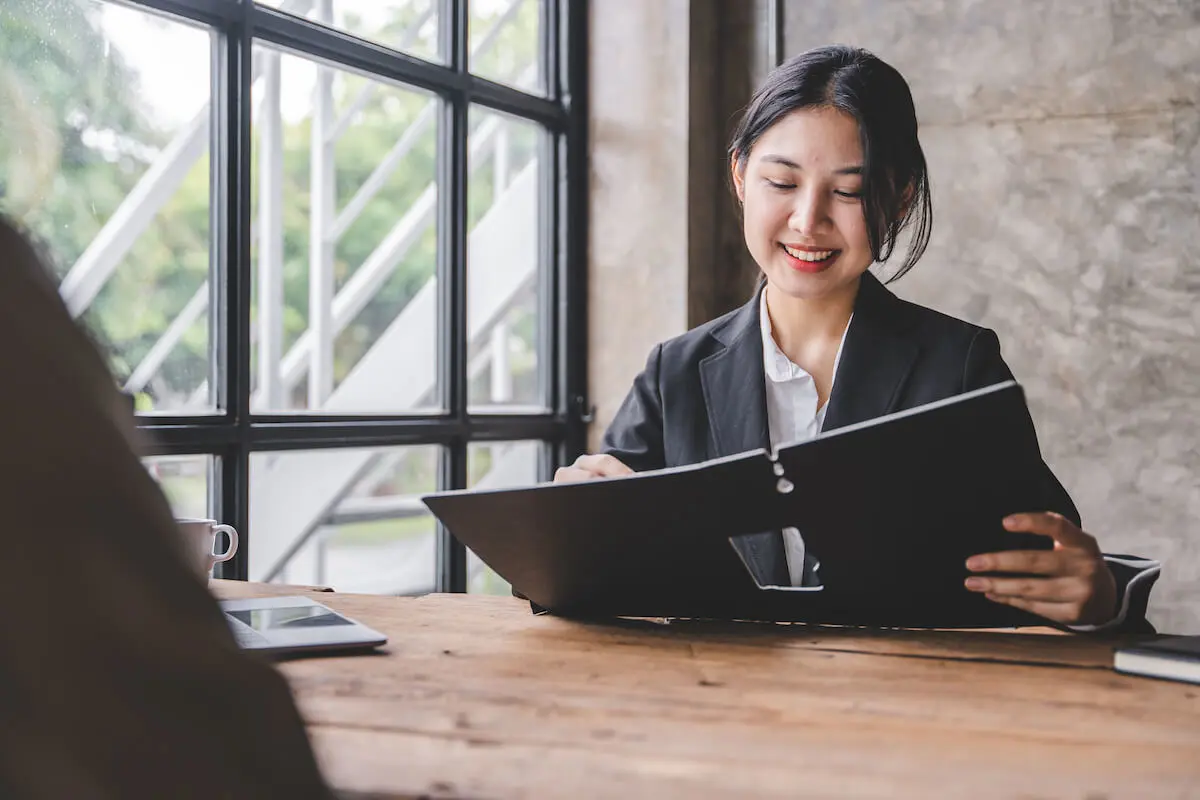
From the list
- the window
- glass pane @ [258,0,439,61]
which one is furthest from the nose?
glass pane @ [258,0,439,61]

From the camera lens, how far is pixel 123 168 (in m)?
2.23

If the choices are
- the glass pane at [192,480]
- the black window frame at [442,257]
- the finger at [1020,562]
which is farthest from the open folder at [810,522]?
the glass pane at [192,480]

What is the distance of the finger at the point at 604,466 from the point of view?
1.46m

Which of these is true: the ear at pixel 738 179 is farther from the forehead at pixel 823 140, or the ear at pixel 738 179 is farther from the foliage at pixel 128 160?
the foliage at pixel 128 160

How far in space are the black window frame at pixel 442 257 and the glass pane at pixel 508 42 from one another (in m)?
0.04

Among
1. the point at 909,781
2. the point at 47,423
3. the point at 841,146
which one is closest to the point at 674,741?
the point at 909,781

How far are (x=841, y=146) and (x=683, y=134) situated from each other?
5.07 ft

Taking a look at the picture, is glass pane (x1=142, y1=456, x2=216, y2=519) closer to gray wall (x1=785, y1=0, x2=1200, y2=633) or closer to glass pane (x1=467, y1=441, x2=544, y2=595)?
glass pane (x1=467, y1=441, x2=544, y2=595)

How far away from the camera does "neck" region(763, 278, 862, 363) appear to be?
1960 millimetres

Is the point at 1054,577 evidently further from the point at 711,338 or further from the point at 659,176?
the point at 659,176

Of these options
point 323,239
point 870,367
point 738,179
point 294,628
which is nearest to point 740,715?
point 294,628

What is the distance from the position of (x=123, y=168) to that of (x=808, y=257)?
1299 millimetres

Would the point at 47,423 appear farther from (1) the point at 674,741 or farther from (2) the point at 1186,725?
(2) the point at 1186,725

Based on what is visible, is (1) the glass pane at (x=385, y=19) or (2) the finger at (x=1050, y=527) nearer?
(2) the finger at (x=1050, y=527)
